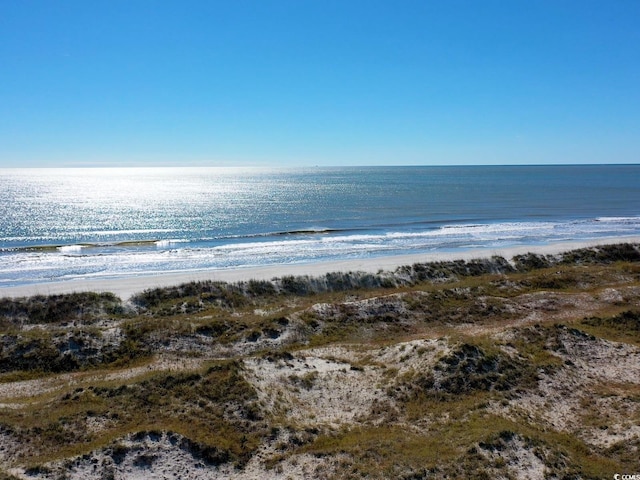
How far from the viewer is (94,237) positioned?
223 ft

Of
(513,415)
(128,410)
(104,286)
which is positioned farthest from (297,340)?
(104,286)

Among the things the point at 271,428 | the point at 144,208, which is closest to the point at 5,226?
the point at 144,208

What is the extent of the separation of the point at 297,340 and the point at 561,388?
14834 mm

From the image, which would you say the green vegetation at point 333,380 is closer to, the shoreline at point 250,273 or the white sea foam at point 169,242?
the shoreline at point 250,273

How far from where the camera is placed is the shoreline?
38884mm

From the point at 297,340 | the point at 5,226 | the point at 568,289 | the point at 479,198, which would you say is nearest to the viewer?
the point at 297,340

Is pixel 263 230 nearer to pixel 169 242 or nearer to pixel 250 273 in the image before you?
pixel 169 242

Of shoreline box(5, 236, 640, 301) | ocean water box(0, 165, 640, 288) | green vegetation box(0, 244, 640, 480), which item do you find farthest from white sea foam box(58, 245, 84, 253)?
green vegetation box(0, 244, 640, 480)

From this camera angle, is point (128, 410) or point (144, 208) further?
point (144, 208)

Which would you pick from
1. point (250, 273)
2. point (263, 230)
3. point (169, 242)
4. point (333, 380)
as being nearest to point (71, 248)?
point (169, 242)

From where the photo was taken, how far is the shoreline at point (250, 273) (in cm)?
3888

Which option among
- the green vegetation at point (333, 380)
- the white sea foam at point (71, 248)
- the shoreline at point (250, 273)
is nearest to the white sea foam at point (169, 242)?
the white sea foam at point (71, 248)

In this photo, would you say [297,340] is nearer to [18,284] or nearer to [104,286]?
[104,286]

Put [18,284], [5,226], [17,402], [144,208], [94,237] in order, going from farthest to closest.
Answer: [144,208]
[5,226]
[94,237]
[18,284]
[17,402]
